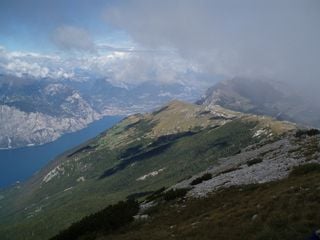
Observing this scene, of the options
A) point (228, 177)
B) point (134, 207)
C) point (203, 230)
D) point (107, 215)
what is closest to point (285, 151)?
point (228, 177)

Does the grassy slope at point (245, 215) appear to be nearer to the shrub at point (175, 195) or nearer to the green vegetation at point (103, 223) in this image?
the green vegetation at point (103, 223)

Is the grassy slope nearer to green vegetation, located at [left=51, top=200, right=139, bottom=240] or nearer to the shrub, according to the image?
green vegetation, located at [left=51, top=200, right=139, bottom=240]

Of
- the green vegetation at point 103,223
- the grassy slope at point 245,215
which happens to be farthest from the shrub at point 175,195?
the green vegetation at point 103,223

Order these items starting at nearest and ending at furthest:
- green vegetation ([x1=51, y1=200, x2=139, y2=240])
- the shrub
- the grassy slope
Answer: the grassy slope → green vegetation ([x1=51, y1=200, x2=139, y2=240]) → the shrub

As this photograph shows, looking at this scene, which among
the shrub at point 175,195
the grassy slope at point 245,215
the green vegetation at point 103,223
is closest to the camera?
the grassy slope at point 245,215

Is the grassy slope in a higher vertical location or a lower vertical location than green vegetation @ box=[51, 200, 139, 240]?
lower

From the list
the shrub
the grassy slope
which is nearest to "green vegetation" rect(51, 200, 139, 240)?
the grassy slope

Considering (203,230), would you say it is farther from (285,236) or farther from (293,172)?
(293,172)

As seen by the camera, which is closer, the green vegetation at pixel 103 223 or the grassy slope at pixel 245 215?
the grassy slope at pixel 245 215

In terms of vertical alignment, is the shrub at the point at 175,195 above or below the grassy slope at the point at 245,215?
above

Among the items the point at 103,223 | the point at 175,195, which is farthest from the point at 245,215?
the point at 175,195
